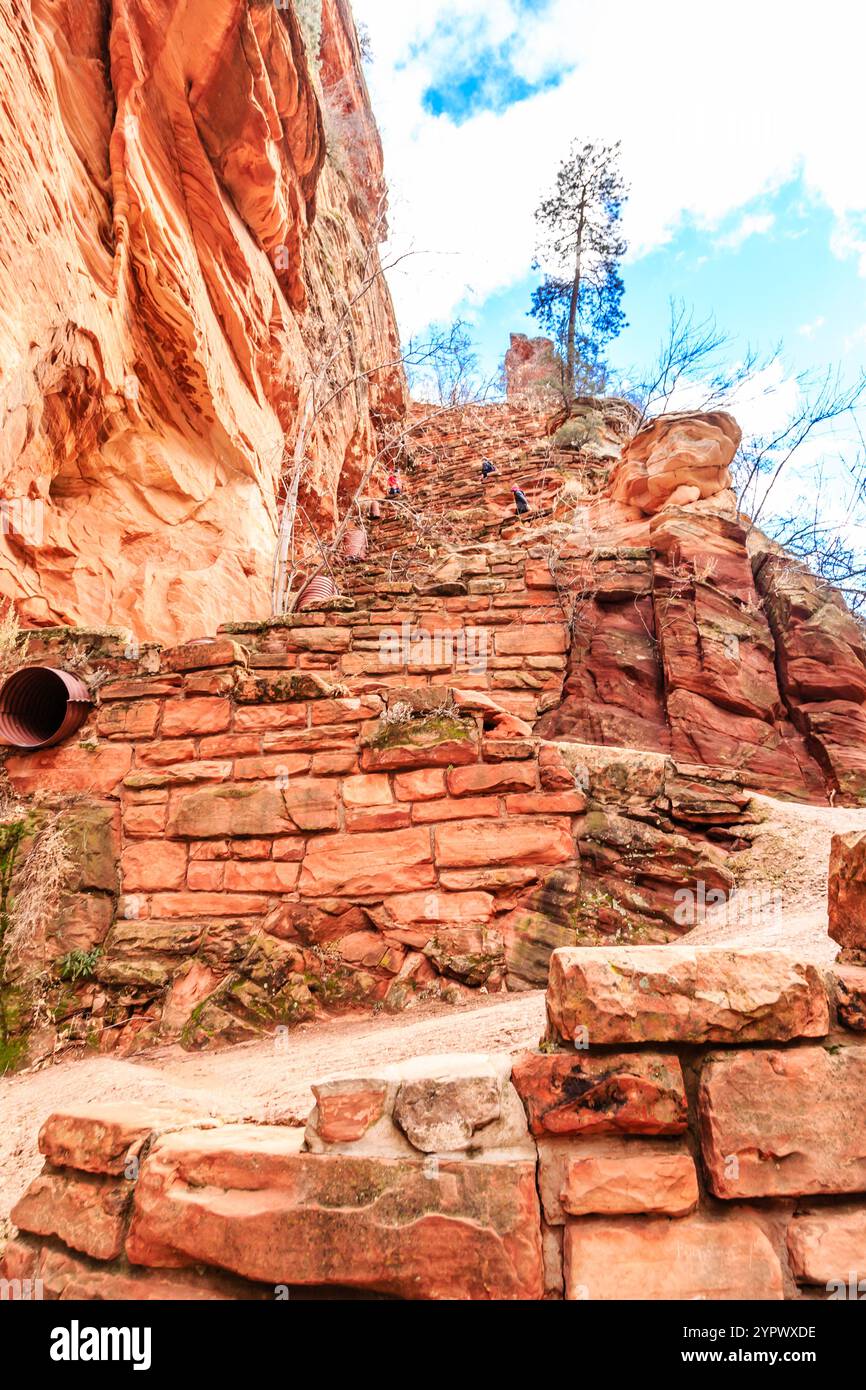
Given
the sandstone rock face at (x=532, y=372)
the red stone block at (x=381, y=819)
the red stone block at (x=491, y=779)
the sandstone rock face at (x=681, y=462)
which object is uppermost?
the sandstone rock face at (x=532, y=372)

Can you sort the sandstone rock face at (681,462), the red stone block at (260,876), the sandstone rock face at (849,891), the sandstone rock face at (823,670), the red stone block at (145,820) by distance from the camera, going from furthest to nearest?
the sandstone rock face at (681,462) → the sandstone rock face at (823,670) → the red stone block at (145,820) → the red stone block at (260,876) → the sandstone rock face at (849,891)

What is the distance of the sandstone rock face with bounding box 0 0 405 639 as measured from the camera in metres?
4.76

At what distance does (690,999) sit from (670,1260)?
0.50m

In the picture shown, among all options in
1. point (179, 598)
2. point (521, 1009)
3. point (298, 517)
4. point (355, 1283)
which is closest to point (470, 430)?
point (298, 517)

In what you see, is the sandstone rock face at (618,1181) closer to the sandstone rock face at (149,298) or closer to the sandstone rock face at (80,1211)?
the sandstone rock face at (80,1211)

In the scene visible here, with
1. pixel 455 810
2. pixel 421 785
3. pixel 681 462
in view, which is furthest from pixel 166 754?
pixel 681 462

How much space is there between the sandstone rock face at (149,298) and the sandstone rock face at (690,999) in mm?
4871

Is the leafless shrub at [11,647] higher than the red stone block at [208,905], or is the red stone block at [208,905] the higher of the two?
the leafless shrub at [11,647]

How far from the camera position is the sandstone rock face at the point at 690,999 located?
1.46m

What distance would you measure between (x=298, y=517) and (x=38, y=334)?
558 centimetres

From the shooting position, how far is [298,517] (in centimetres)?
1008

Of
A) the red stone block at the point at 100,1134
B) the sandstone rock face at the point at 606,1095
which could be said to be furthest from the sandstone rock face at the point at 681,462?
the red stone block at the point at 100,1134

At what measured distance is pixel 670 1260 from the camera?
4.24ft
